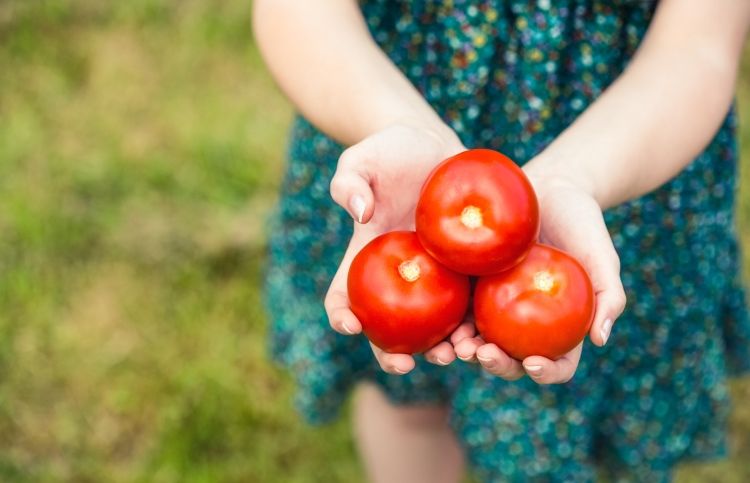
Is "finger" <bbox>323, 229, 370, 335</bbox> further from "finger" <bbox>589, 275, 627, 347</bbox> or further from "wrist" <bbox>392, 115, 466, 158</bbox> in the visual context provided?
→ "finger" <bbox>589, 275, 627, 347</bbox>

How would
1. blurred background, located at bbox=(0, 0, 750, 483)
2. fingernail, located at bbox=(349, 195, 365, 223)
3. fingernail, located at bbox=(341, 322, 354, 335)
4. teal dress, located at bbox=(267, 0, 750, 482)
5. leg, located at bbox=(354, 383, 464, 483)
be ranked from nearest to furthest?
fingernail, located at bbox=(349, 195, 365, 223) < fingernail, located at bbox=(341, 322, 354, 335) < teal dress, located at bbox=(267, 0, 750, 482) < leg, located at bbox=(354, 383, 464, 483) < blurred background, located at bbox=(0, 0, 750, 483)

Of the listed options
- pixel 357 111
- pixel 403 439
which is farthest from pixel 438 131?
pixel 403 439

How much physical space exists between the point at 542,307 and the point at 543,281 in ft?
0.11

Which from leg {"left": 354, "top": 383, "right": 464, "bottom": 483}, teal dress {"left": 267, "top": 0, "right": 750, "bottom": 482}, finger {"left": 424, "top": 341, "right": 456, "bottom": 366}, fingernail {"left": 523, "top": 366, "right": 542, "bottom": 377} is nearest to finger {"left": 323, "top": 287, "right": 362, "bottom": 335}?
finger {"left": 424, "top": 341, "right": 456, "bottom": 366}

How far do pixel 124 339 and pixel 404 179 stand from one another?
1.47 meters

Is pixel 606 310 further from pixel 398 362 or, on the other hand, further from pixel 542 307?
pixel 398 362

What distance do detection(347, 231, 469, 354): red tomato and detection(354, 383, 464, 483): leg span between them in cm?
64

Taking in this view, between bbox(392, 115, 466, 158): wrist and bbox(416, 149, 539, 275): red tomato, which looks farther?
bbox(392, 115, 466, 158): wrist

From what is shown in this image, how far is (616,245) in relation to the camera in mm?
1527

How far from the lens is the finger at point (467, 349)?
1.21 metres

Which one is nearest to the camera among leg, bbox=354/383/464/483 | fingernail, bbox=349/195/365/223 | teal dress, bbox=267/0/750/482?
fingernail, bbox=349/195/365/223

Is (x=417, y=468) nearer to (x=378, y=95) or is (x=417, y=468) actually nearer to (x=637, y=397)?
(x=637, y=397)

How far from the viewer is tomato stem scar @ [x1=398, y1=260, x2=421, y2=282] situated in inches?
48.7

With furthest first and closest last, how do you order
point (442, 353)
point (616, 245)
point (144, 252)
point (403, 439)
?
1. point (144, 252)
2. point (403, 439)
3. point (616, 245)
4. point (442, 353)
